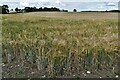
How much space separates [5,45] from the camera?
8289mm

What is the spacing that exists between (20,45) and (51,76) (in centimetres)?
229

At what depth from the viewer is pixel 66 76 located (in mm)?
6254

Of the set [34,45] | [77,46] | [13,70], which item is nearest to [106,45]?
[77,46]

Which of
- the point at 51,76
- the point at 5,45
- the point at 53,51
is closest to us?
the point at 51,76

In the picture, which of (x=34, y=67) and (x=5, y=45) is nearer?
(x=34, y=67)

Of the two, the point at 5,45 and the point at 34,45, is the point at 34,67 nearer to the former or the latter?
the point at 34,45

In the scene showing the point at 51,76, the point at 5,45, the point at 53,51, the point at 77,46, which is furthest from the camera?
the point at 5,45

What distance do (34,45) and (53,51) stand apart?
101cm

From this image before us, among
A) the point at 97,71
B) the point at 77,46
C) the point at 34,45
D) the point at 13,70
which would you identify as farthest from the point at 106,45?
the point at 13,70

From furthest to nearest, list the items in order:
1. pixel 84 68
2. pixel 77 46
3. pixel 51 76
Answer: pixel 77 46 → pixel 84 68 → pixel 51 76

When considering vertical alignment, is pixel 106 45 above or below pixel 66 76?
above

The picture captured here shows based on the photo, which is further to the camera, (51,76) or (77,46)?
(77,46)

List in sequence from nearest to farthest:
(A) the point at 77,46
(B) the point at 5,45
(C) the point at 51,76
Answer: (C) the point at 51,76, (A) the point at 77,46, (B) the point at 5,45

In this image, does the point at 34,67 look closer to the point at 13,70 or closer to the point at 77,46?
the point at 13,70
